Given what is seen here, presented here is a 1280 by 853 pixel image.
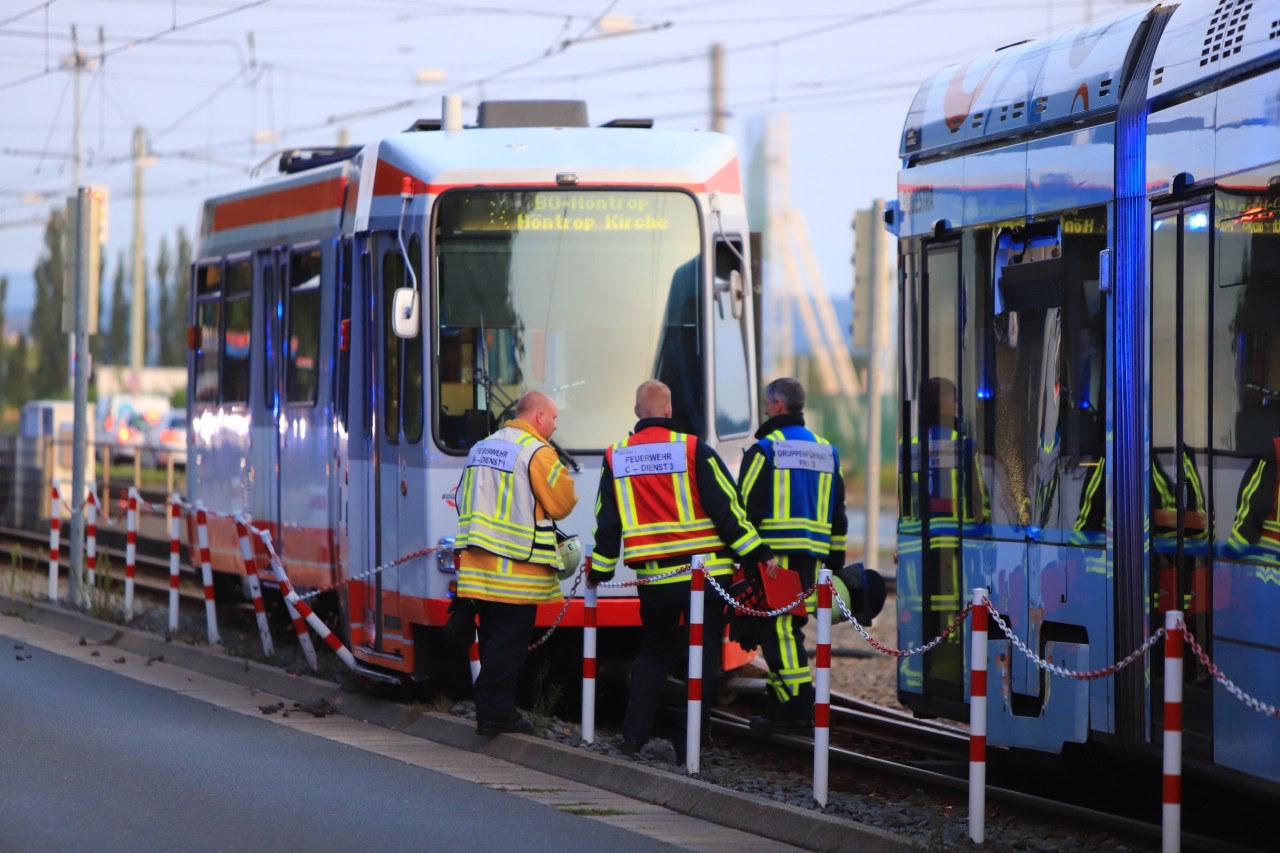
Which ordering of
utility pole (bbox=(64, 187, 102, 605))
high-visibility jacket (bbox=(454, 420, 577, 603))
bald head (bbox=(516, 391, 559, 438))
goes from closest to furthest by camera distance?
high-visibility jacket (bbox=(454, 420, 577, 603)) → bald head (bbox=(516, 391, 559, 438)) → utility pole (bbox=(64, 187, 102, 605))

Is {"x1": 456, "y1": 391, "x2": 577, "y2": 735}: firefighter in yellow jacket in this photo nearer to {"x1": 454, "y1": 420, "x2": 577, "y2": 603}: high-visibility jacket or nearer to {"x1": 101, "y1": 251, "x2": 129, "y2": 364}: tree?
{"x1": 454, "y1": 420, "x2": 577, "y2": 603}: high-visibility jacket

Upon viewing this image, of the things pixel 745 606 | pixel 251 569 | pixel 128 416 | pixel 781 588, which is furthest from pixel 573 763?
Result: pixel 128 416

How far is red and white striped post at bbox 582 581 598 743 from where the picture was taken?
10.4 metres

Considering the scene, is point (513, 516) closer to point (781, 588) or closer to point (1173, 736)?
point (781, 588)

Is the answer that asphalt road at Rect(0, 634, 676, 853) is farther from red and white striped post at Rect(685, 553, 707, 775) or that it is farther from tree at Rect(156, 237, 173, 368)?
tree at Rect(156, 237, 173, 368)

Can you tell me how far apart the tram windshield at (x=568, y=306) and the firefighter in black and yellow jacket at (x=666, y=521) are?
218cm

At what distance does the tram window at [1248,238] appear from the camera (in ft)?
24.7

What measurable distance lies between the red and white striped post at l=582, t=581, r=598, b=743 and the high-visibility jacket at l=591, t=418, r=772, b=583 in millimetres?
370

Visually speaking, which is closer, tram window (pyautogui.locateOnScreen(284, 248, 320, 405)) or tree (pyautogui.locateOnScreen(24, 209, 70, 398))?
tram window (pyautogui.locateOnScreen(284, 248, 320, 405))

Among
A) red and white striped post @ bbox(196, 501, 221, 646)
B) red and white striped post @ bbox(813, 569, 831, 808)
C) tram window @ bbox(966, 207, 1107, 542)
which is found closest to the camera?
red and white striped post @ bbox(813, 569, 831, 808)

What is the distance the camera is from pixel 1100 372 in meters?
8.84

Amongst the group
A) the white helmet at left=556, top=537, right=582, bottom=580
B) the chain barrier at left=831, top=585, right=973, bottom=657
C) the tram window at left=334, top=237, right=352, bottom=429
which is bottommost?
the chain barrier at left=831, top=585, right=973, bottom=657

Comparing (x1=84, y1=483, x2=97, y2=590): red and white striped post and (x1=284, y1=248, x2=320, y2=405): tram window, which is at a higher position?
(x1=284, y1=248, x2=320, y2=405): tram window

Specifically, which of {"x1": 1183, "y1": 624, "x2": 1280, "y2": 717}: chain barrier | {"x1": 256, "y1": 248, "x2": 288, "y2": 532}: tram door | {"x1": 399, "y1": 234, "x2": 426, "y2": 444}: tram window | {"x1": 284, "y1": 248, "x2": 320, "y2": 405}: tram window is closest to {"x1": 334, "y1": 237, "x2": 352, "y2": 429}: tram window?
{"x1": 284, "y1": 248, "x2": 320, "y2": 405}: tram window
